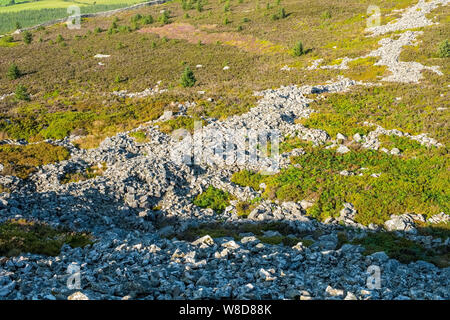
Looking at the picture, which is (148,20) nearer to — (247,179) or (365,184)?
(247,179)

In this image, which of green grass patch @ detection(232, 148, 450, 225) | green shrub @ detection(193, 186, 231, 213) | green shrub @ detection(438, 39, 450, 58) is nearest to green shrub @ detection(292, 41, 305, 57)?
green shrub @ detection(438, 39, 450, 58)

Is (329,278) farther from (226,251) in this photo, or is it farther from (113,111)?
(113,111)

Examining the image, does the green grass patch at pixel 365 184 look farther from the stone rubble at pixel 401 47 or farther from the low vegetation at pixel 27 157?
the stone rubble at pixel 401 47

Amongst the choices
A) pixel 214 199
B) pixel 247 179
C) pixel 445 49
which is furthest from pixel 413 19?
pixel 214 199

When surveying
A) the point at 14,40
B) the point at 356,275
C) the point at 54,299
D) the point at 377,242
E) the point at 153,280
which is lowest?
the point at 377,242
